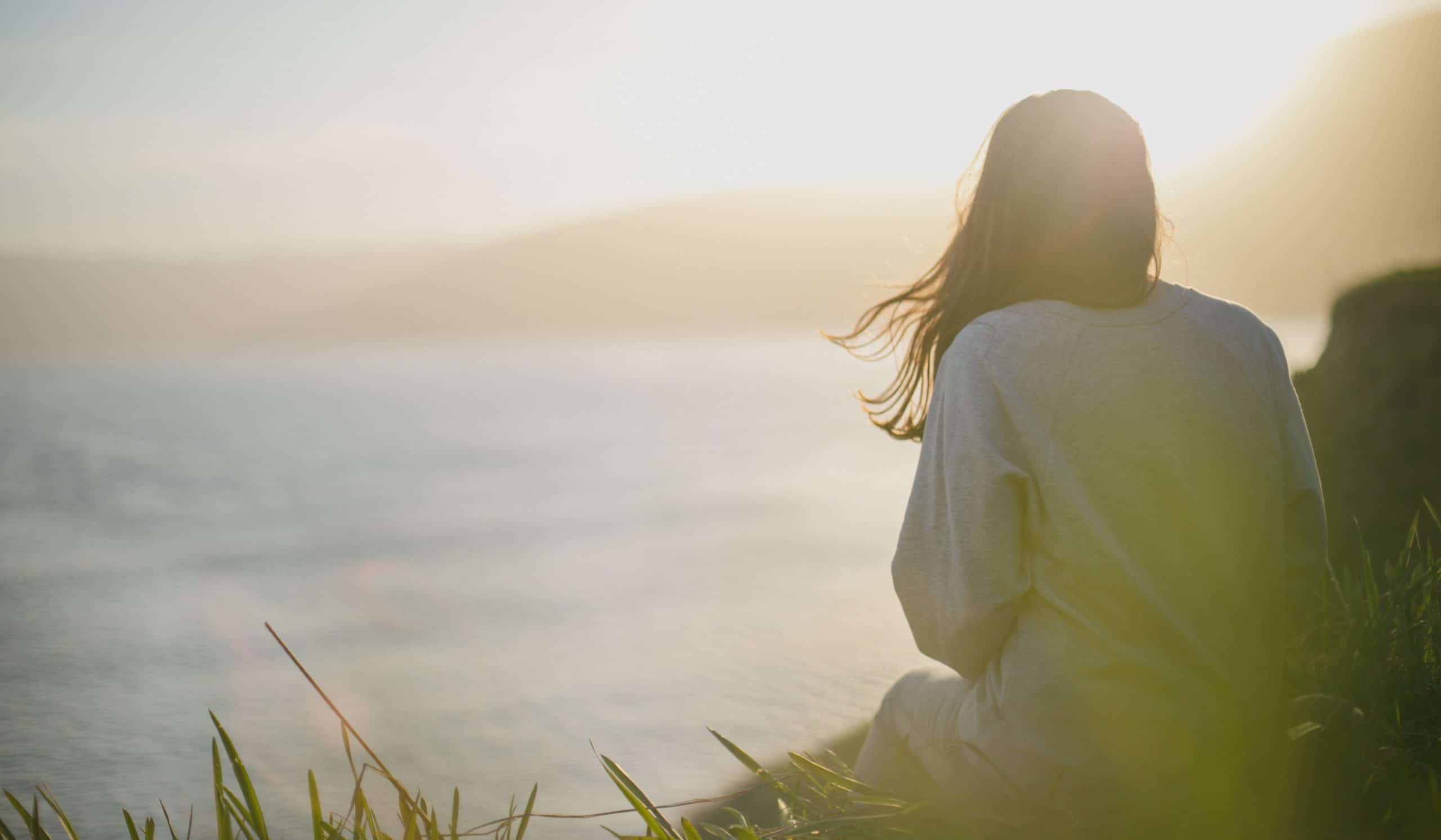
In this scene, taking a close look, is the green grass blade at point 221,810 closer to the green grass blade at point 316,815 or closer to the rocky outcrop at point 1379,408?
the green grass blade at point 316,815

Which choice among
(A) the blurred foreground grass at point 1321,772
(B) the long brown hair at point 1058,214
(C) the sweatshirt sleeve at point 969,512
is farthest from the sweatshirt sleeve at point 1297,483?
(C) the sweatshirt sleeve at point 969,512

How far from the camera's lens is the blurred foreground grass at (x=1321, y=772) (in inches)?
68.4

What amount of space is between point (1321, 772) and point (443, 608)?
9389 millimetres

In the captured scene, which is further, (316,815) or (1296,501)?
(1296,501)

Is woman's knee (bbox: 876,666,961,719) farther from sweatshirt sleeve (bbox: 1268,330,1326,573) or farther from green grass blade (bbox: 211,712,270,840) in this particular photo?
green grass blade (bbox: 211,712,270,840)

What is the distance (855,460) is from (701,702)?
12.1 metres

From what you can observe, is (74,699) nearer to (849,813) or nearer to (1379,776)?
(849,813)

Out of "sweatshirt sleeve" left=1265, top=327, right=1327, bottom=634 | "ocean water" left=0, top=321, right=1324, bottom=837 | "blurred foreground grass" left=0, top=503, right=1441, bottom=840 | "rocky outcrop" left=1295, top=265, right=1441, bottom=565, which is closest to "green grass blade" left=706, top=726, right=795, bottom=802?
"blurred foreground grass" left=0, top=503, right=1441, bottom=840

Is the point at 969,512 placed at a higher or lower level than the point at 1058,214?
lower

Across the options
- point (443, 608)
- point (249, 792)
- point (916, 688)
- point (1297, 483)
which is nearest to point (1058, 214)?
point (1297, 483)

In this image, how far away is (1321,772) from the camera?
182cm

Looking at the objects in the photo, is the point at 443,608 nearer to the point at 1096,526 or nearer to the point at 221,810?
the point at 221,810

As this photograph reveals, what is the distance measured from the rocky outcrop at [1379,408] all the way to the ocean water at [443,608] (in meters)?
2.10

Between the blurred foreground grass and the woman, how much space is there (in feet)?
0.45
